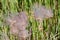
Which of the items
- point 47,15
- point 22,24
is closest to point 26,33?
point 22,24

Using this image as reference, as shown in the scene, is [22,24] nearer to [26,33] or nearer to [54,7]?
[26,33]

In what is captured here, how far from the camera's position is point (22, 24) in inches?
56.7

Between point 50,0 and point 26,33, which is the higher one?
point 50,0

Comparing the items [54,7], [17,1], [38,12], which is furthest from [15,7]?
[54,7]

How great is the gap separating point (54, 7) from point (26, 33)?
9.8 inches

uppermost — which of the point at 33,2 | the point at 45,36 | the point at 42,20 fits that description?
the point at 33,2

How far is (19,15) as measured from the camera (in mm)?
1437

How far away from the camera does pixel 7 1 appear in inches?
55.1

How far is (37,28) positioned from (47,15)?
11 cm

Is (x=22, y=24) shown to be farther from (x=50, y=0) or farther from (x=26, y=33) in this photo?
(x=50, y=0)

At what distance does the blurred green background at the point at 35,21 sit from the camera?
55.7 inches

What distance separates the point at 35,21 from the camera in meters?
1.43

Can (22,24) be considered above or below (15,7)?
below

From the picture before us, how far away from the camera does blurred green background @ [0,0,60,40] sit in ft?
4.65
